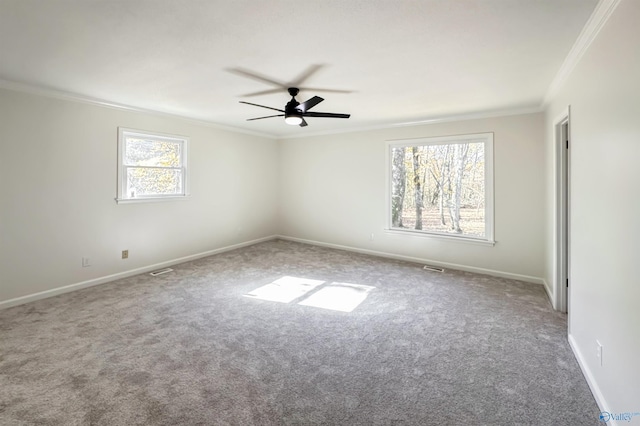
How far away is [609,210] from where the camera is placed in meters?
1.86

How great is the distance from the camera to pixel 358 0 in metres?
1.79

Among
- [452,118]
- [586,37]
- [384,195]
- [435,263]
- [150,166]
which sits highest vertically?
[452,118]

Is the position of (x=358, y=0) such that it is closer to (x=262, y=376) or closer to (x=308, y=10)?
(x=308, y=10)

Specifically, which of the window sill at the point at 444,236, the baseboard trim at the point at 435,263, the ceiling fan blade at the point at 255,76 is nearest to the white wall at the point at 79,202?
the baseboard trim at the point at 435,263

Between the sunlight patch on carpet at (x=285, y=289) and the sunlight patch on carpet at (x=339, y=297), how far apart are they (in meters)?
0.19

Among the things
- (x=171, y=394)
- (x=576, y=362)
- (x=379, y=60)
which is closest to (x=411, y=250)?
(x=576, y=362)

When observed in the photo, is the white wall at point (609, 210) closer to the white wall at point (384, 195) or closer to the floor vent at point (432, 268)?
the white wall at point (384, 195)

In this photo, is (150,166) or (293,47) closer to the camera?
(293,47)

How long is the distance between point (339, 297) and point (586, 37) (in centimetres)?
325

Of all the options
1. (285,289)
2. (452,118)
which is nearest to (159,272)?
(285,289)

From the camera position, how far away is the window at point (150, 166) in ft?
14.6

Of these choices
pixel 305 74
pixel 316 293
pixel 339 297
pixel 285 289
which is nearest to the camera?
pixel 305 74

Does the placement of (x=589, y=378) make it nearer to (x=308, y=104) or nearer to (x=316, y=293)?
(x=316, y=293)

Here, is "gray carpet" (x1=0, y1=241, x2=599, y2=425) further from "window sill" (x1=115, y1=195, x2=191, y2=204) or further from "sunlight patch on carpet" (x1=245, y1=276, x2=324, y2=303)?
"window sill" (x1=115, y1=195, x2=191, y2=204)
